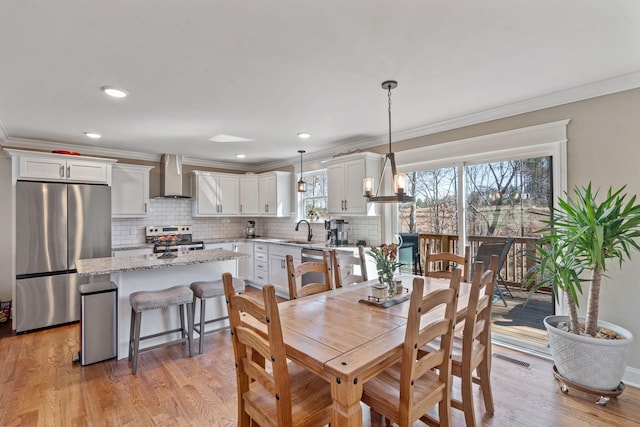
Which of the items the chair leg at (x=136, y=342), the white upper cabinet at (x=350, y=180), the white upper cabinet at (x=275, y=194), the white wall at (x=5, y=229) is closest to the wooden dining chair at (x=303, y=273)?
the chair leg at (x=136, y=342)

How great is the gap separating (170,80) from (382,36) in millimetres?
1714

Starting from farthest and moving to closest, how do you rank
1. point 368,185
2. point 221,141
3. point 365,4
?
point 221,141, point 368,185, point 365,4

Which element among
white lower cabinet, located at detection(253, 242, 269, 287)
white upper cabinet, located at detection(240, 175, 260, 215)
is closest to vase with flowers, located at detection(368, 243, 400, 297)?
white lower cabinet, located at detection(253, 242, 269, 287)

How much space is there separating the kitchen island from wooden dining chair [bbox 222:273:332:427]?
1.74m

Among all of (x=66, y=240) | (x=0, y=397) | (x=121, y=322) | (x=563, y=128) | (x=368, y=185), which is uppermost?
(x=563, y=128)

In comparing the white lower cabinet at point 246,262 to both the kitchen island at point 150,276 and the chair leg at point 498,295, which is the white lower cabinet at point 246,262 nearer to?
the kitchen island at point 150,276

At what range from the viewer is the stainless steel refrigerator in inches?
148

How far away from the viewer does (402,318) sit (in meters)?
1.84

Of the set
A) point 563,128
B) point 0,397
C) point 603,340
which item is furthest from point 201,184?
point 603,340

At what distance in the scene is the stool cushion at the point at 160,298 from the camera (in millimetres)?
2756

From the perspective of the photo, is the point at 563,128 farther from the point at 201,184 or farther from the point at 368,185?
the point at 201,184

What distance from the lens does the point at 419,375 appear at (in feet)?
4.75

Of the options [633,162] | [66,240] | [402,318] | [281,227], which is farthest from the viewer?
[281,227]

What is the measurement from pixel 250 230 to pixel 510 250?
475 centimetres
